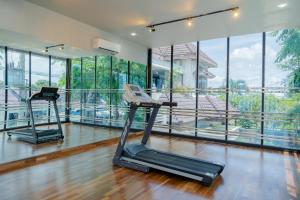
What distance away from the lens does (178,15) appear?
15.0 ft

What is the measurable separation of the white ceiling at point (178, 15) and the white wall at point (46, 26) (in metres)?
0.17

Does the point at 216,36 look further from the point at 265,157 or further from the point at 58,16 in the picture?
the point at 58,16

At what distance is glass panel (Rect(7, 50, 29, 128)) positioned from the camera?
616 centimetres

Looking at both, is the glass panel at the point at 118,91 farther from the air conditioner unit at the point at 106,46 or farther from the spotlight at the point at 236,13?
the spotlight at the point at 236,13

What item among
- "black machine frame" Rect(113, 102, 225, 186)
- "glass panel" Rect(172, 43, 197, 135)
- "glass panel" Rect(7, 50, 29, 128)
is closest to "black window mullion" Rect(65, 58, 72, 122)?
"glass panel" Rect(7, 50, 29, 128)

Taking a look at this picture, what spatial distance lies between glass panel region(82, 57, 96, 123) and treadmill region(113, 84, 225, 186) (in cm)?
334

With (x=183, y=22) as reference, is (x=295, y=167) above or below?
below

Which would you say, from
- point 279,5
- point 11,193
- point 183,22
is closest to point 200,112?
point 183,22

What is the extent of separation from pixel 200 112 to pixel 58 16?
13.7 ft

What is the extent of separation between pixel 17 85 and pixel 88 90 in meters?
2.01

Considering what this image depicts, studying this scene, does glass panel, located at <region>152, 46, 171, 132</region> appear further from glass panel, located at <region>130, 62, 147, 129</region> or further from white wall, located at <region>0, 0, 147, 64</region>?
white wall, located at <region>0, 0, 147, 64</region>

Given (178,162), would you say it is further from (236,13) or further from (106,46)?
(106,46)

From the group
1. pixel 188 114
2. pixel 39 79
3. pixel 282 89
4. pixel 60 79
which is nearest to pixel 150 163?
pixel 188 114

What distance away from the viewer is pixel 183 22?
4.94 m
